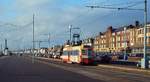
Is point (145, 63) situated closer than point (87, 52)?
Yes

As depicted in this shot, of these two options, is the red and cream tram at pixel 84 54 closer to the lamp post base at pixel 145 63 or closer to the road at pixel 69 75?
the lamp post base at pixel 145 63

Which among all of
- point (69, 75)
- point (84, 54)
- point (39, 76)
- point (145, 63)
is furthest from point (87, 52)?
point (39, 76)

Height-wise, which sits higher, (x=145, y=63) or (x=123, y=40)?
(x=123, y=40)

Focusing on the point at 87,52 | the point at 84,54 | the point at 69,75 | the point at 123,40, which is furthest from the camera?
the point at 123,40

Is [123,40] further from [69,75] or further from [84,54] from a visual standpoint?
[69,75]

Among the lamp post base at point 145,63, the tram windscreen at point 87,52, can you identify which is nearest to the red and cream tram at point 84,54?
the tram windscreen at point 87,52

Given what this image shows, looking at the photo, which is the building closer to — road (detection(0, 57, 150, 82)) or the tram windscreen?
the tram windscreen

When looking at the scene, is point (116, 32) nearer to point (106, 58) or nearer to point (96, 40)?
point (96, 40)

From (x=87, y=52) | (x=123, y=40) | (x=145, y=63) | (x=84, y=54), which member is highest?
(x=123, y=40)

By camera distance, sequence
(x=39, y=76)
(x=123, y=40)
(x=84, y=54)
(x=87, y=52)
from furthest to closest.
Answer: (x=123, y=40), (x=87, y=52), (x=84, y=54), (x=39, y=76)

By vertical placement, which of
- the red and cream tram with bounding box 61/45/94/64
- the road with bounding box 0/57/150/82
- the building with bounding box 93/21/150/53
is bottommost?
the road with bounding box 0/57/150/82

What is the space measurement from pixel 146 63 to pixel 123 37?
107958 mm

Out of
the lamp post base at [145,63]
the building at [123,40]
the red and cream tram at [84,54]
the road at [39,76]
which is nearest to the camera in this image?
the road at [39,76]

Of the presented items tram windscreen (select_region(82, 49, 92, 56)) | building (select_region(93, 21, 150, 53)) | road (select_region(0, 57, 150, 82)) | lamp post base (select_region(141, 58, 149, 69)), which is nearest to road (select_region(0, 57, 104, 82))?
road (select_region(0, 57, 150, 82))
